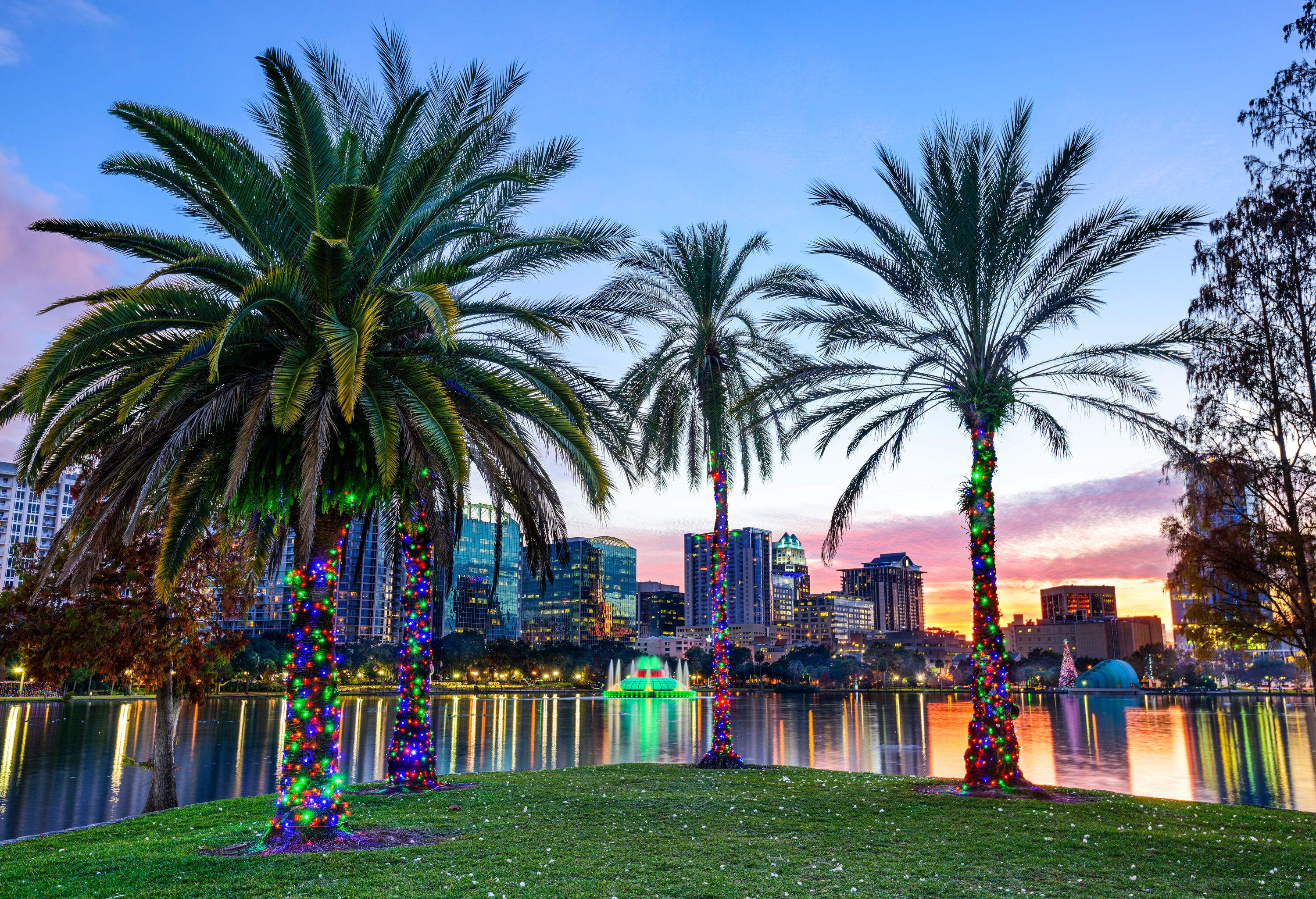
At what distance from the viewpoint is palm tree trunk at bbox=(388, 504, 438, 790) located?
16.8 m

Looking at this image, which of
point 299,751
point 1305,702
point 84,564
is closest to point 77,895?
point 299,751

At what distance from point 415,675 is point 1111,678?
155710 millimetres

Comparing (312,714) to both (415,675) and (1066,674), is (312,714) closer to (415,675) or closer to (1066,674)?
(415,675)

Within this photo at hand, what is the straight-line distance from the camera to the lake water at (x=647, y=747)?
25.2 metres

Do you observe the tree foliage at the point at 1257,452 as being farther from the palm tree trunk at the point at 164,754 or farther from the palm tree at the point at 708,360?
the palm tree trunk at the point at 164,754

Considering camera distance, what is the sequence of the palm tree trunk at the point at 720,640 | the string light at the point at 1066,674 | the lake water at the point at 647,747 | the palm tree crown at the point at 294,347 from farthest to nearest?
the string light at the point at 1066,674 → the lake water at the point at 647,747 → the palm tree trunk at the point at 720,640 → the palm tree crown at the point at 294,347

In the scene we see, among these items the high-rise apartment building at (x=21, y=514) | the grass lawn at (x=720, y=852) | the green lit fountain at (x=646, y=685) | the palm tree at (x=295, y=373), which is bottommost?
the green lit fountain at (x=646, y=685)

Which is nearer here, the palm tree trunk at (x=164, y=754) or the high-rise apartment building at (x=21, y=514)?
the palm tree trunk at (x=164, y=754)

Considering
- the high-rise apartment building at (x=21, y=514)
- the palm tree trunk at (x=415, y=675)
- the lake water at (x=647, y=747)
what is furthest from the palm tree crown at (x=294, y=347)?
the high-rise apartment building at (x=21, y=514)

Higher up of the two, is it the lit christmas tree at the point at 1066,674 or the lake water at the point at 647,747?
the lake water at the point at 647,747

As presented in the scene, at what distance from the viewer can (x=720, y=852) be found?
10344 millimetres

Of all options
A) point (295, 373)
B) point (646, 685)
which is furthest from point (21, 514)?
point (295, 373)

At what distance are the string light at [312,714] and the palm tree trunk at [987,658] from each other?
10871mm

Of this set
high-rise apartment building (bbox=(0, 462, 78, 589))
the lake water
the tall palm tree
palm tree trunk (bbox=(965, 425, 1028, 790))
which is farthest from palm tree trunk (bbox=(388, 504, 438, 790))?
high-rise apartment building (bbox=(0, 462, 78, 589))
